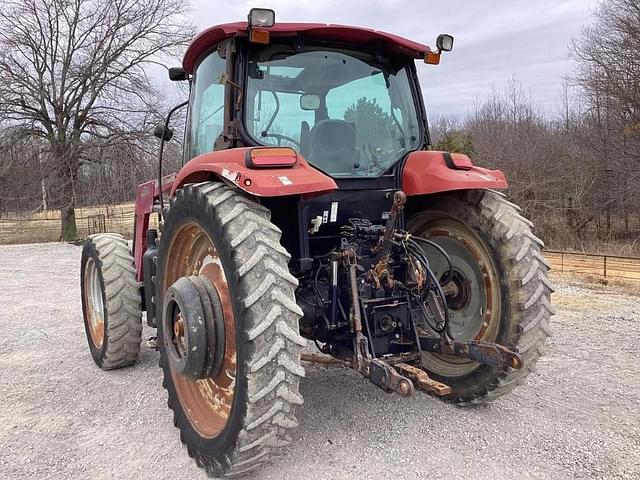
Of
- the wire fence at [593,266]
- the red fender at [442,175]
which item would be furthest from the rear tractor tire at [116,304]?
the wire fence at [593,266]

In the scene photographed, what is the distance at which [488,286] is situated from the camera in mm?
3383

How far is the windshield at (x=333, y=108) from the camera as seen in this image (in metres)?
3.15

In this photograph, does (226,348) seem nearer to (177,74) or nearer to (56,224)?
(177,74)

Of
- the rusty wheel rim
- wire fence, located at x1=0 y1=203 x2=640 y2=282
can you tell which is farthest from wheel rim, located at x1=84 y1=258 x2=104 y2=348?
wire fence, located at x1=0 y1=203 x2=640 y2=282

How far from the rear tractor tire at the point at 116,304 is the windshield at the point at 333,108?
2.07 metres

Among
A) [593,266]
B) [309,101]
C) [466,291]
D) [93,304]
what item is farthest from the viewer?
[593,266]

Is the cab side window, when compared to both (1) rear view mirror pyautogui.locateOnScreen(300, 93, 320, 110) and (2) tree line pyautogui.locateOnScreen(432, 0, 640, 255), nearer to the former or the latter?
(1) rear view mirror pyautogui.locateOnScreen(300, 93, 320, 110)

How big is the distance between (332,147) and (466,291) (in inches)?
50.7

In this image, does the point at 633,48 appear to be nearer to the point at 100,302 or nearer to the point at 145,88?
the point at 145,88

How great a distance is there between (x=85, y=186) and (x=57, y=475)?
18.8m

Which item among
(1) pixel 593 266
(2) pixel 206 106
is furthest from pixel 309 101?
(1) pixel 593 266

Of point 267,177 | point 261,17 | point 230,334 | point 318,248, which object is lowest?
point 230,334

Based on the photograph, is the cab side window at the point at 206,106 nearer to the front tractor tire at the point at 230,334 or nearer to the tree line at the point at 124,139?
the front tractor tire at the point at 230,334

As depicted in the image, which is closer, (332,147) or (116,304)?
(332,147)
